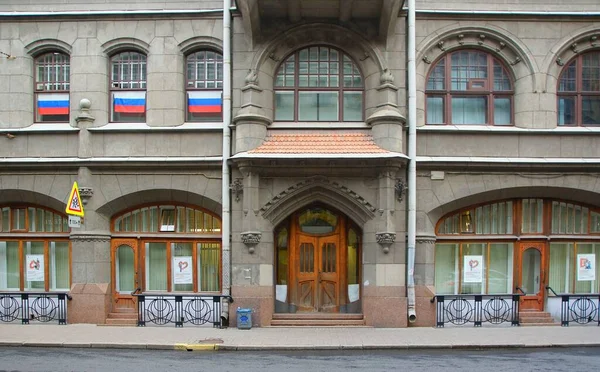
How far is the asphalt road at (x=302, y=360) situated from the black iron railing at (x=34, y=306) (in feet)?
8.68

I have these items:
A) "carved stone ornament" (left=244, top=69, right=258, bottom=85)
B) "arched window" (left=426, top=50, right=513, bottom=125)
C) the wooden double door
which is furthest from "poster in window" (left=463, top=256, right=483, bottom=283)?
"carved stone ornament" (left=244, top=69, right=258, bottom=85)

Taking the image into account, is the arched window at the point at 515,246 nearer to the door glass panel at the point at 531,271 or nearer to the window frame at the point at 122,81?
the door glass panel at the point at 531,271

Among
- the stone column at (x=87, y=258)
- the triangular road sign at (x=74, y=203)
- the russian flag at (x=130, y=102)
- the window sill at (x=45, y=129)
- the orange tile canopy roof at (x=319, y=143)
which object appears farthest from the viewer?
the russian flag at (x=130, y=102)

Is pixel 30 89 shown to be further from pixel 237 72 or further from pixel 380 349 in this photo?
pixel 380 349

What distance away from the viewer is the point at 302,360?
11688 mm

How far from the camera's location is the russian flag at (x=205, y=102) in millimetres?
16031

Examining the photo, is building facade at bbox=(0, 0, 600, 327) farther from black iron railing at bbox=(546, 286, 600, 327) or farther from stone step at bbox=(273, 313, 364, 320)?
black iron railing at bbox=(546, 286, 600, 327)

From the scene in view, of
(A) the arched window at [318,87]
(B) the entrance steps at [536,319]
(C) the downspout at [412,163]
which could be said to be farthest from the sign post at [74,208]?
(B) the entrance steps at [536,319]

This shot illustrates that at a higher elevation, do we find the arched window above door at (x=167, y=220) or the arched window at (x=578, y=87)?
the arched window at (x=578, y=87)

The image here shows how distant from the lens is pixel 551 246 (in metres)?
16.2

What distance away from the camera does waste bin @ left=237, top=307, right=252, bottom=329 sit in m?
14.8

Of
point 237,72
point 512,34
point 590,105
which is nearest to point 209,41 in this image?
point 237,72

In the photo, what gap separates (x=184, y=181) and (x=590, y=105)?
1204 centimetres

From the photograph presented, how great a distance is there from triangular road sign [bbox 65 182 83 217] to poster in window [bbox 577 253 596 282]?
1436cm
